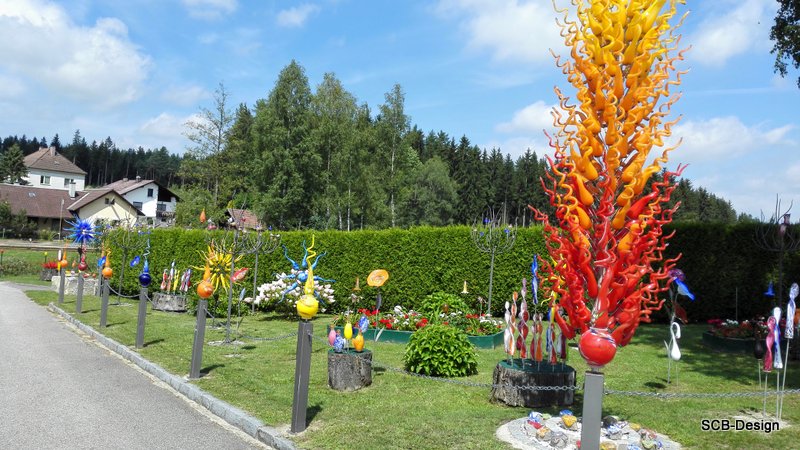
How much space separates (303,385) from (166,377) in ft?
12.6

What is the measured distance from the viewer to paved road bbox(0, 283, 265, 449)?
592cm

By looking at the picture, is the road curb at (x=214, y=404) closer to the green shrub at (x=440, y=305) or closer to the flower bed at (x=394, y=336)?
the flower bed at (x=394, y=336)

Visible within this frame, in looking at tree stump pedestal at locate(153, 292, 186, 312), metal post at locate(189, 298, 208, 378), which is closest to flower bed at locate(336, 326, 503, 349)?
metal post at locate(189, 298, 208, 378)

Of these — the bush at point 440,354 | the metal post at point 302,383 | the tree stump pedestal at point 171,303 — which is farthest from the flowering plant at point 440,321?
the tree stump pedestal at point 171,303

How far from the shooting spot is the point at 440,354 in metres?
8.54

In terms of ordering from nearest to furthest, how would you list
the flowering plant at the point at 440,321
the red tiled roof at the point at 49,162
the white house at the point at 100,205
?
the flowering plant at the point at 440,321
the white house at the point at 100,205
the red tiled roof at the point at 49,162

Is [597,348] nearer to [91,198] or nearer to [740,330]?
[740,330]

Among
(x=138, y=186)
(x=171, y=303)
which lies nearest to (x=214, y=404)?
(x=171, y=303)

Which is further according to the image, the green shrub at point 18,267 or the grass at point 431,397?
the green shrub at point 18,267

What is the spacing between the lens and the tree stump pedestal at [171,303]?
59.9 feet

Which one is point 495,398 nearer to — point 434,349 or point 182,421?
point 434,349

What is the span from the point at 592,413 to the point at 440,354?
4.56m

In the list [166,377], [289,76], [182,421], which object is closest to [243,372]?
[166,377]

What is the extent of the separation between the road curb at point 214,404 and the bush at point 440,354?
9.79 ft
